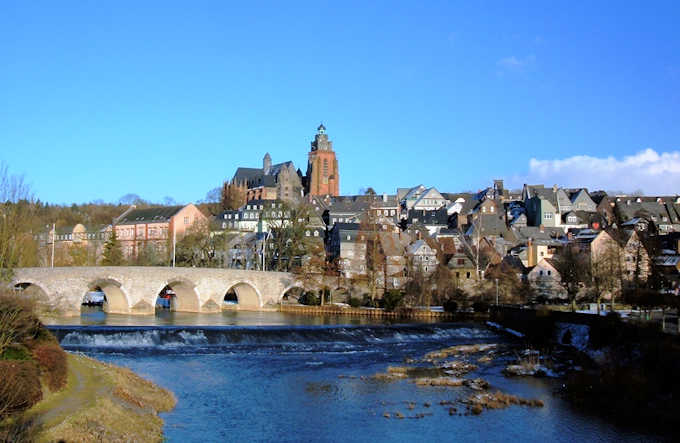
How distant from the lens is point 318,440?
18.5 metres

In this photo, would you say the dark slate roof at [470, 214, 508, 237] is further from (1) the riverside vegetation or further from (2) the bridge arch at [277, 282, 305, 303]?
(1) the riverside vegetation

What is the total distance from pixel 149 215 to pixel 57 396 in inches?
3524

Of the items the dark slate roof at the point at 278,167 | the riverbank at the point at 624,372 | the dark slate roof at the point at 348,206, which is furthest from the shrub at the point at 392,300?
the dark slate roof at the point at 278,167

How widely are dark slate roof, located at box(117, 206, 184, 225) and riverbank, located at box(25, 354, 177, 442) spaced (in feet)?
261

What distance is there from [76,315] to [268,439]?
32.1 meters

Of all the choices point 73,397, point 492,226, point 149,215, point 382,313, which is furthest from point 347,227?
point 73,397

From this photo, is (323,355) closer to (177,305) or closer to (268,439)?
(268,439)

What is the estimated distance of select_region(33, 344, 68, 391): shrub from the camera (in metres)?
17.8

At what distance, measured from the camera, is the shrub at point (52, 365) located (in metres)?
17.8

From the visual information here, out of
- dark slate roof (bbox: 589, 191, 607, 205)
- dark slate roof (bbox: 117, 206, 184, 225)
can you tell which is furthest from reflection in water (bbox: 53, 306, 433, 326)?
dark slate roof (bbox: 589, 191, 607, 205)

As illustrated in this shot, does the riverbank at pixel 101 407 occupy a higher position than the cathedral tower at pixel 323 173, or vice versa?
the cathedral tower at pixel 323 173

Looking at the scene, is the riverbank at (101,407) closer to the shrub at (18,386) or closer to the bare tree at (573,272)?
the shrub at (18,386)

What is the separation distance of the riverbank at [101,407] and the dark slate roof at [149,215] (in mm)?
79452

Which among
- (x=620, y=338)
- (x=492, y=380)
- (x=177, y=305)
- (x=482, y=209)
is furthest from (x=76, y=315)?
(x=482, y=209)
